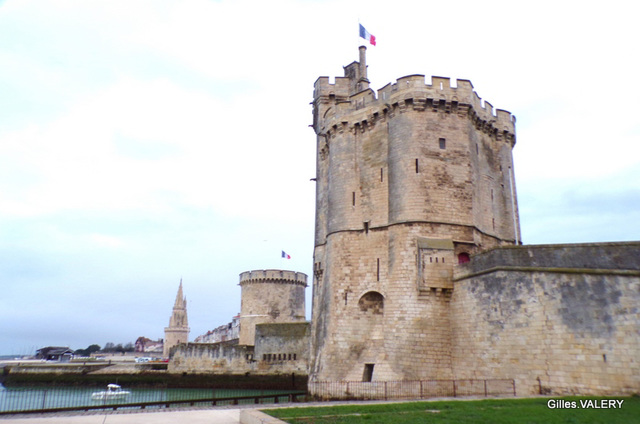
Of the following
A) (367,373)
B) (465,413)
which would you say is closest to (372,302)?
(367,373)

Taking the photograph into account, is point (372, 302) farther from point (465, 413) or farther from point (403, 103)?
point (465, 413)

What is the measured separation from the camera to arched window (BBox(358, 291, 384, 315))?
70.6 ft

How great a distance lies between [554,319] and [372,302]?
8.61m

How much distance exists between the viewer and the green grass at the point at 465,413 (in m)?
9.35

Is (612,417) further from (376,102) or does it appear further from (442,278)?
(376,102)

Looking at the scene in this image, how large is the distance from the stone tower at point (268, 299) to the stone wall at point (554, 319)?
26.7 meters

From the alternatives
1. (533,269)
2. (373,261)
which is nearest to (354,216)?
(373,261)

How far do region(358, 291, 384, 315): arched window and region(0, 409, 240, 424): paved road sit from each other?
10.2m

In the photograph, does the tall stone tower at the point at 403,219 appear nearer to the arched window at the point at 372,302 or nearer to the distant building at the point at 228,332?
the arched window at the point at 372,302

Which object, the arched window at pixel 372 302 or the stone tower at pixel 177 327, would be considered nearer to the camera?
the arched window at pixel 372 302

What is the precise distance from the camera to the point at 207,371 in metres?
39.3

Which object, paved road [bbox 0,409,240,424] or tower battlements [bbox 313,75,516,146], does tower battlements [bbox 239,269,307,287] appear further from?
paved road [bbox 0,409,240,424]

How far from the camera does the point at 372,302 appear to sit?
71.2 ft

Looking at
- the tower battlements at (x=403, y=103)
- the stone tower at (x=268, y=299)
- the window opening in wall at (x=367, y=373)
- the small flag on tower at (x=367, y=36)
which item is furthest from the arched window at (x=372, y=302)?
the stone tower at (x=268, y=299)
